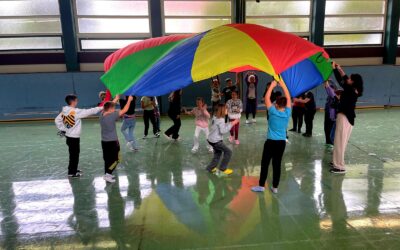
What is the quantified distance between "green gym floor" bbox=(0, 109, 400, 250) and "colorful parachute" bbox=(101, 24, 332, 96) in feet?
4.81

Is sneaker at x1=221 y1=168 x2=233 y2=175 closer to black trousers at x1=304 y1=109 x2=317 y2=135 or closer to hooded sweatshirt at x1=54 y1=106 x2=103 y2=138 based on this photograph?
hooded sweatshirt at x1=54 y1=106 x2=103 y2=138

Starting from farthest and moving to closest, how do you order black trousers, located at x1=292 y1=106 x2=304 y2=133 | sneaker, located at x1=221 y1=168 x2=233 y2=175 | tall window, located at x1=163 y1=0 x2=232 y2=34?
1. tall window, located at x1=163 y1=0 x2=232 y2=34
2. black trousers, located at x1=292 y1=106 x2=304 y2=133
3. sneaker, located at x1=221 y1=168 x2=233 y2=175

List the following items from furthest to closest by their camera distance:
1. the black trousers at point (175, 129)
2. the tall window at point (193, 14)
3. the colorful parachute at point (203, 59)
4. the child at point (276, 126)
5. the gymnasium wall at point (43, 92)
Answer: the tall window at point (193, 14) < the gymnasium wall at point (43, 92) < the black trousers at point (175, 129) < the child at point (276, 126) < the colorful parachute at point (203, 59)

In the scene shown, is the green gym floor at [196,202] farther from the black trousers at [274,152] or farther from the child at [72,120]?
the child at [72,120]

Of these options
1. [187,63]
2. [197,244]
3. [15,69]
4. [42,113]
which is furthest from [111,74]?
[15,69]

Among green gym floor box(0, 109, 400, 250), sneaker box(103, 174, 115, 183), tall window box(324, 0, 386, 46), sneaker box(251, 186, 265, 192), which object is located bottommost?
green gym floor box(0, 109, 400, 250)

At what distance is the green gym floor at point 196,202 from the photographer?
11.4ft

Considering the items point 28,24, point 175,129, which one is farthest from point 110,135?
point 28,24

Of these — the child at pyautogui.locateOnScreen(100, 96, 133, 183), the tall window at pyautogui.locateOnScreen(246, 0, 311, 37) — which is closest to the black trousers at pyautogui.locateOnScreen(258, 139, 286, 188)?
the child at pyautogui.locateOnScreen(100, 96, 133, 183)

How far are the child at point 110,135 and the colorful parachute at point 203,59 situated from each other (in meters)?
0.61

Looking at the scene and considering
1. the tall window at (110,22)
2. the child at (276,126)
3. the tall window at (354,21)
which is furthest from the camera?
the tall window at (354,21)

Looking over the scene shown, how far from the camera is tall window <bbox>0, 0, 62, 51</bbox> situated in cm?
1035

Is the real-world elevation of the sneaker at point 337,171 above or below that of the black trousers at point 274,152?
below

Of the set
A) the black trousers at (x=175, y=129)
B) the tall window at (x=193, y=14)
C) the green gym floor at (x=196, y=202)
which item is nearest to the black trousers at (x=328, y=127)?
the green gym floor at (x=196, y=202)
